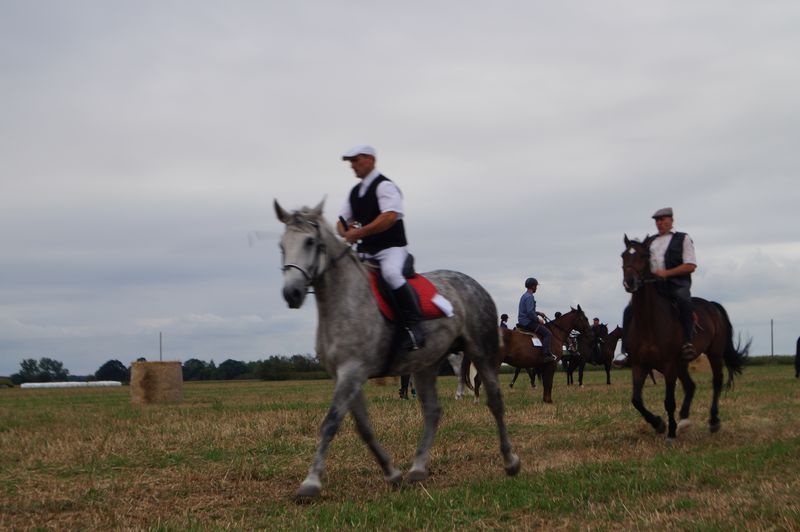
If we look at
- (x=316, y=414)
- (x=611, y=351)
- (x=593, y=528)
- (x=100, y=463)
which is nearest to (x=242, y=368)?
(x=611, y=351)

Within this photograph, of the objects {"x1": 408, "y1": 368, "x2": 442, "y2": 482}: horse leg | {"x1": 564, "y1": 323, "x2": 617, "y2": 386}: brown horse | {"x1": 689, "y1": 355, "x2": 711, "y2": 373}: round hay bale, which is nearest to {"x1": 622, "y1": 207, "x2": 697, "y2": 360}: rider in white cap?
{"x1": 408, "y1": 368, "x2": 442, "y2": 482}: horse leg

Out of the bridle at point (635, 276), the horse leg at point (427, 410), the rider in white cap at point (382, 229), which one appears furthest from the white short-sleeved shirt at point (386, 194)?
the bridle at point (635, 276)

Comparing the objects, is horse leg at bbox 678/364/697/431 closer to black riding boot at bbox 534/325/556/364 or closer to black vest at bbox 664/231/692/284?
black vest at bbox 664/231/692/284

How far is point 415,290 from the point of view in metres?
8.44

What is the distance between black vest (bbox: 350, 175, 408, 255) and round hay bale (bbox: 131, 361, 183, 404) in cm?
1991

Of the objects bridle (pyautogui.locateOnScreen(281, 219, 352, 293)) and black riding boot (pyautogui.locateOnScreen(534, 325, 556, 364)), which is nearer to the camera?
bridle (pyautogui.locateOnScreen(281, 219, 352, 293))

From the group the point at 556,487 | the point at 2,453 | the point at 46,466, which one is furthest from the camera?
the point at 2,453

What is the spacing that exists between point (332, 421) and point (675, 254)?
6.65 m

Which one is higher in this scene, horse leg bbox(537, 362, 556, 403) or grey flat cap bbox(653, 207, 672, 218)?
grey flat cap bbox(653, 207, 672, 218)

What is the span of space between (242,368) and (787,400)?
6917cm

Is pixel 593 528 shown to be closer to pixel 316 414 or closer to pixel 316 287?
pixel 316 287

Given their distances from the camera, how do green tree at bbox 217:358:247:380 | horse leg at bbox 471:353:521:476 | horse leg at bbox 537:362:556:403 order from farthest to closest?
green tree at bbox 217:358:247:380 → horse leg at bbox 537:362:556:403 → horse leg at bbox 471:353:521:476

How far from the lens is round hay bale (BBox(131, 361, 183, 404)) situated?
26.9m

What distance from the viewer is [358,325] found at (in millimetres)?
7887
